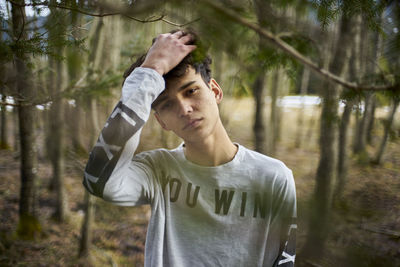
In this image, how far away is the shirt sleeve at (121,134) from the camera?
25.7 inches

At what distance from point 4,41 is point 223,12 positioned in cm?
73

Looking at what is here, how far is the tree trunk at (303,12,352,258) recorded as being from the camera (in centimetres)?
55

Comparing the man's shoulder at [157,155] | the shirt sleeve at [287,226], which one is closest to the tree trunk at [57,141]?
the man's shoulder at [157,155]

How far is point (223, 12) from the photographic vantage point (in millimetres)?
549

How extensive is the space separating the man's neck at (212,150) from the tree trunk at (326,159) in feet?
0.95

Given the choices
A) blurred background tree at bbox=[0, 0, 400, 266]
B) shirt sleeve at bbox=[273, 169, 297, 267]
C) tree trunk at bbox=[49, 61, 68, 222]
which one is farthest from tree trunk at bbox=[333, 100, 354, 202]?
tree trunk at bbox=[49, 61, 68, 222]

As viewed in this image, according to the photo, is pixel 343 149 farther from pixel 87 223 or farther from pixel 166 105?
pixel 87 223

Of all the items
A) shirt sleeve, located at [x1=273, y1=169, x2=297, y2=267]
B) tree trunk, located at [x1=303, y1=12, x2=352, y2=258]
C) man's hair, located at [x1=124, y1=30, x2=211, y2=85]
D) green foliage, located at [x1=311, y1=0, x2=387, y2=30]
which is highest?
green foliage, located at [x1=311, y1=0, x2=387, y2=30]

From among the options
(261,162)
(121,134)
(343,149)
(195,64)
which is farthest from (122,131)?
(343,149)

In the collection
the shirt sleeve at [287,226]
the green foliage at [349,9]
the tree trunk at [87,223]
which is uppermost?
the green foliage at [349,9]

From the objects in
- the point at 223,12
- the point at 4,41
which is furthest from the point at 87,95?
the point at 223,12

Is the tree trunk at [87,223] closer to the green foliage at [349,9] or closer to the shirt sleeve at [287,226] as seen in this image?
the shirt sleeve at [287,226]

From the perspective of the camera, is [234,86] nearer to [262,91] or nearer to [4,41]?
[262,91]

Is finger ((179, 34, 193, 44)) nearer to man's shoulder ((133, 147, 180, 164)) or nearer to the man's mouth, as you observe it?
the man's mouth
